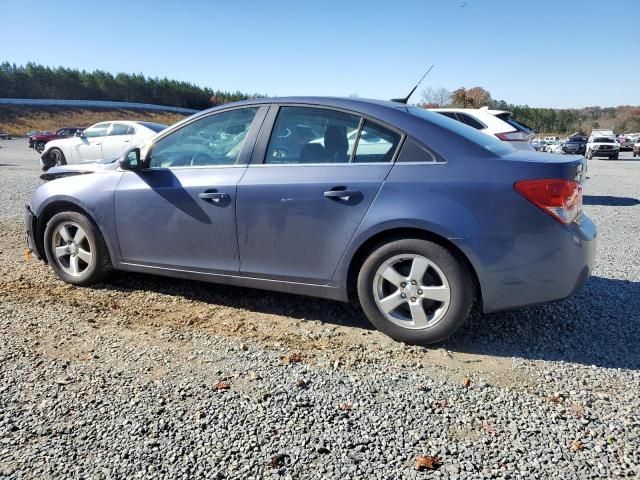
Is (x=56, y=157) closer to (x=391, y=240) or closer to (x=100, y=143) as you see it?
(x=100, y=143)

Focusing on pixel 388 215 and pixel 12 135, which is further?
pixel 12 135

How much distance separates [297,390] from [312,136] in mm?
1814

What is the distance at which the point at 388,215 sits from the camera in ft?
10.5

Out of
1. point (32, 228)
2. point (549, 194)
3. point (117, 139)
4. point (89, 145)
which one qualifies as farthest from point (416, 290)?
point (89, 145)

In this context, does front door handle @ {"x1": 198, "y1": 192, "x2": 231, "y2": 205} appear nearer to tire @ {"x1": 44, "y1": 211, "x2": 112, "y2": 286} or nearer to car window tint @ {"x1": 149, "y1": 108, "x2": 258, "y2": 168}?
car window tint @ {"x1": 149, "y1": 108, "x2": 258, "y2": 168}

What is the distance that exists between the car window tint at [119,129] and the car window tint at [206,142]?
11.6 m

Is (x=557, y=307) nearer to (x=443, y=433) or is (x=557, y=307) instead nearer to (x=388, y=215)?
(x=388, y=215)

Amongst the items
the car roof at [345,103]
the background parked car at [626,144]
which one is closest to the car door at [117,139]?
the car roof at [345,103]

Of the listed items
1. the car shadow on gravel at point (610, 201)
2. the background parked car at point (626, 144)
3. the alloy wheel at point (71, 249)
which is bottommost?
the background parked car at point (626, 144)

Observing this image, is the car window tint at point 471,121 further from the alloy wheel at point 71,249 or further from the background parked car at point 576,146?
the background parked car at point 576,146

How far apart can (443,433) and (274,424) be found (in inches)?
32.5

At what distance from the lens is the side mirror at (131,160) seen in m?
4.00

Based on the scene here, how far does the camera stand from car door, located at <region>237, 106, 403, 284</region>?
3.34 m

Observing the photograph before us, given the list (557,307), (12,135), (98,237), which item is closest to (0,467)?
(98,237)
